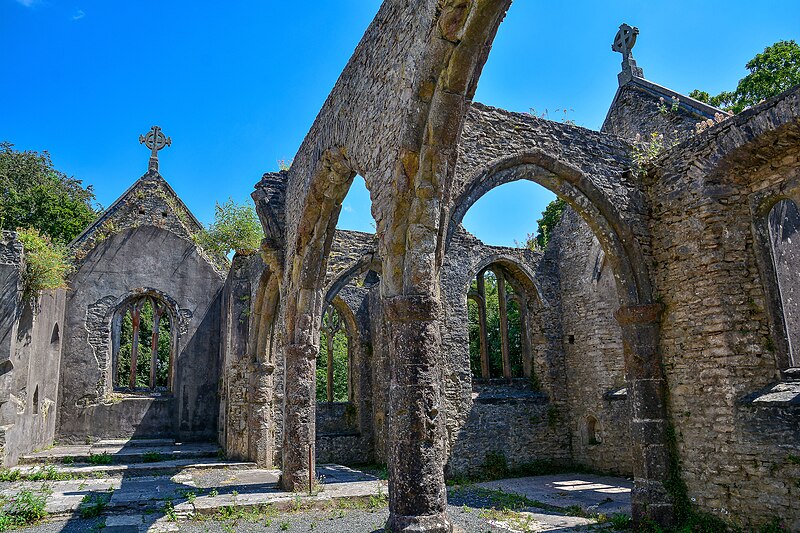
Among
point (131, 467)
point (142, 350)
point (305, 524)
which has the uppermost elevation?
point (142, 350)

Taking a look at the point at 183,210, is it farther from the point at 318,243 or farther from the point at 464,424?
the point at 464,424

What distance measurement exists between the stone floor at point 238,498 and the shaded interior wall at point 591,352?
0.73m

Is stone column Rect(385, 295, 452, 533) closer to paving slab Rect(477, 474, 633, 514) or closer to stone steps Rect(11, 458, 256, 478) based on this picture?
paving slab Rect(477, 474, 633, 514)

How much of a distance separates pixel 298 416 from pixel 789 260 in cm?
754

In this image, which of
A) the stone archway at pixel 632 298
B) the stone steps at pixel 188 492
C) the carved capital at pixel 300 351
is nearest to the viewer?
the stone archway at pixel 632 298

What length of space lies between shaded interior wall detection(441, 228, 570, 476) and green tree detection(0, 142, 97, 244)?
14.0 meters

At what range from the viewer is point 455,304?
12.0m

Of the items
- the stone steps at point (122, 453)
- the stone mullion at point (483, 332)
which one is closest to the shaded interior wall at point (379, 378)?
the stone mullion at point (483, 332)

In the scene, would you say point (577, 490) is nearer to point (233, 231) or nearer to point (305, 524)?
point (305, 524)

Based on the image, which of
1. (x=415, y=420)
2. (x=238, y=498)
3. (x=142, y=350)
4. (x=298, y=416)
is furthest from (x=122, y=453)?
(x=142, y=350)

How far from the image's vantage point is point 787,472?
236 inches

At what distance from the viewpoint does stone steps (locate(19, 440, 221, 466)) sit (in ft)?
36.1

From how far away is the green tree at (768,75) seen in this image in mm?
15430

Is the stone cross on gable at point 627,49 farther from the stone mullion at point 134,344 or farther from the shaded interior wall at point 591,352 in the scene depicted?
the stone mullion at point 134,344
